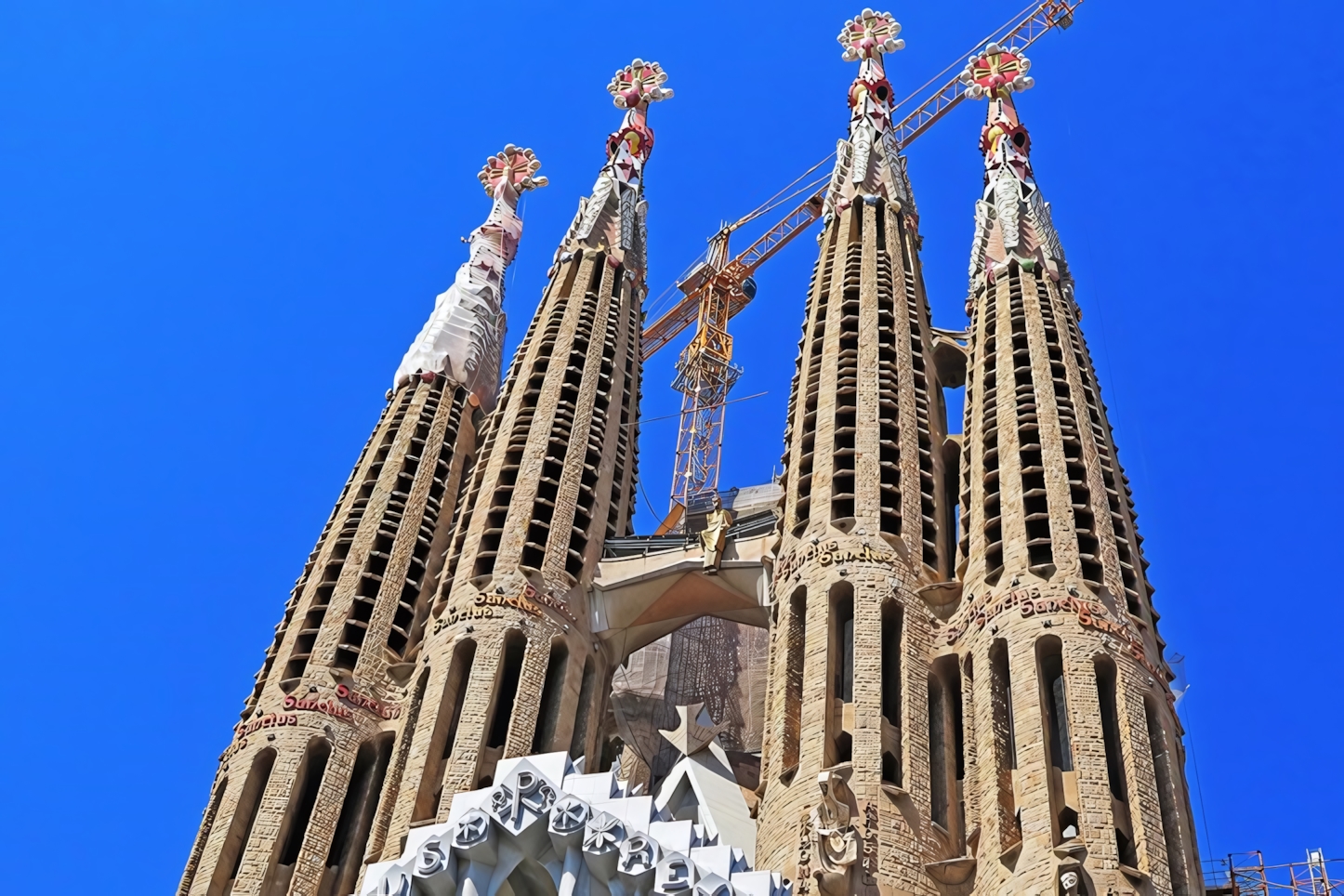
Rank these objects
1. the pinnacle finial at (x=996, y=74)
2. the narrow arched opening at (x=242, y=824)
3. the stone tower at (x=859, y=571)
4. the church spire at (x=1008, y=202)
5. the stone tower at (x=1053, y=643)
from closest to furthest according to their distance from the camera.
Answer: the stone tower at (x=1053, y=643) → the stone tower at (x=859, y=571) → the narrow arched opening at (x=242, y=824) → the church spire at (x=1008, y=202) → the pinnacle finial at (x=996, y=74)

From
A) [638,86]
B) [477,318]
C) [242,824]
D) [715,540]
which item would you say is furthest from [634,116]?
[242,824]

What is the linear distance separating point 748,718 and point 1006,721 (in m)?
15.0

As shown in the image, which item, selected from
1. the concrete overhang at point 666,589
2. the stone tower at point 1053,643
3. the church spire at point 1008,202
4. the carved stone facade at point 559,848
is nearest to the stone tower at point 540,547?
the concrete overhang at point 666,589

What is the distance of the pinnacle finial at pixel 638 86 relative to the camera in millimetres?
53562

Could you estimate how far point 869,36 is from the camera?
53406 mm

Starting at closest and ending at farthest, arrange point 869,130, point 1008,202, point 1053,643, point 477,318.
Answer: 1. point 1053,643
2. point 1008,202
3. point 477,318
4. point 869,130

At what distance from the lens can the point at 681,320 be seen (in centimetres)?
6638

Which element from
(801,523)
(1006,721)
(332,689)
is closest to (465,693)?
(332,689)

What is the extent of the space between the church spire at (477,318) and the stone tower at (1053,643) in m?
11.9

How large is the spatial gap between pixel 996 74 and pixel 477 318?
46.7ft

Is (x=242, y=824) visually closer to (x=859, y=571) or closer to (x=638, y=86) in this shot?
(x=859, y=571)

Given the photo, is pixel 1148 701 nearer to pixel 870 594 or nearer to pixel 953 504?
pixel 870 594

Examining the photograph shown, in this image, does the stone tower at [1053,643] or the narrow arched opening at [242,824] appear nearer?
the stone tower at [1053,643]

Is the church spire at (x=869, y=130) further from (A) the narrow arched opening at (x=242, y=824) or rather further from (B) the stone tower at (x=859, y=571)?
(A) the narrow arched opening at (x=242, y=824)
